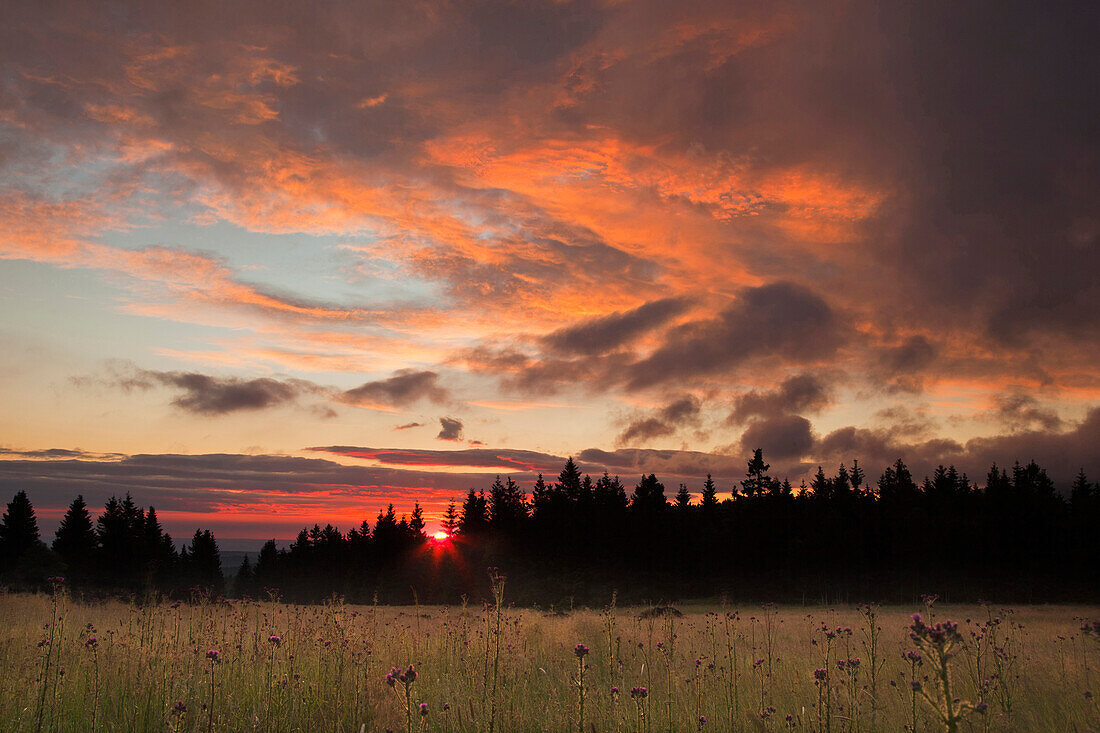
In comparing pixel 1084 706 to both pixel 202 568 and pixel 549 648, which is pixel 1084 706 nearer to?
pixel 549 648

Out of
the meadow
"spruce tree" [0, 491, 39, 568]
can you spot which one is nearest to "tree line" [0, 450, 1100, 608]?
"spruce tree" [0, 491, 39, 568]

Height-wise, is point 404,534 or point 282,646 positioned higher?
point 282,646

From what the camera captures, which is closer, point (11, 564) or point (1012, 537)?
point (1012, 537)

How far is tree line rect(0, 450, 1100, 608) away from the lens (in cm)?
5409

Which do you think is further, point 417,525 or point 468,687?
point 417,525

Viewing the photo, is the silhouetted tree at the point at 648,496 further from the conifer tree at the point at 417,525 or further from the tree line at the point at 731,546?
the conifer tree at the point at 417,525

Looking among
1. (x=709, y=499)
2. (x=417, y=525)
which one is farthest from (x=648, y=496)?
(x=417, y=525)

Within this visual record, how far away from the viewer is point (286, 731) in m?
5.93

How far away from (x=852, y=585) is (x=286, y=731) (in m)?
58.6

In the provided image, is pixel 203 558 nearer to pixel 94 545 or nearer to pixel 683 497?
pixel 94 545

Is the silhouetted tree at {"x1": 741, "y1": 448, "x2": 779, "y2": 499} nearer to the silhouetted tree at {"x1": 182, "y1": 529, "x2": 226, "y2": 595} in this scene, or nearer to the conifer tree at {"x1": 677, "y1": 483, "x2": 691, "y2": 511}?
the conifer tree at {"x1": 677, "y1": 483, "x2": 691, "y2": 511}

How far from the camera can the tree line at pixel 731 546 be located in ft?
177

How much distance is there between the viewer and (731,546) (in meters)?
58.9

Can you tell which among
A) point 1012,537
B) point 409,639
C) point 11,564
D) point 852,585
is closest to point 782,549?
point 852,585
